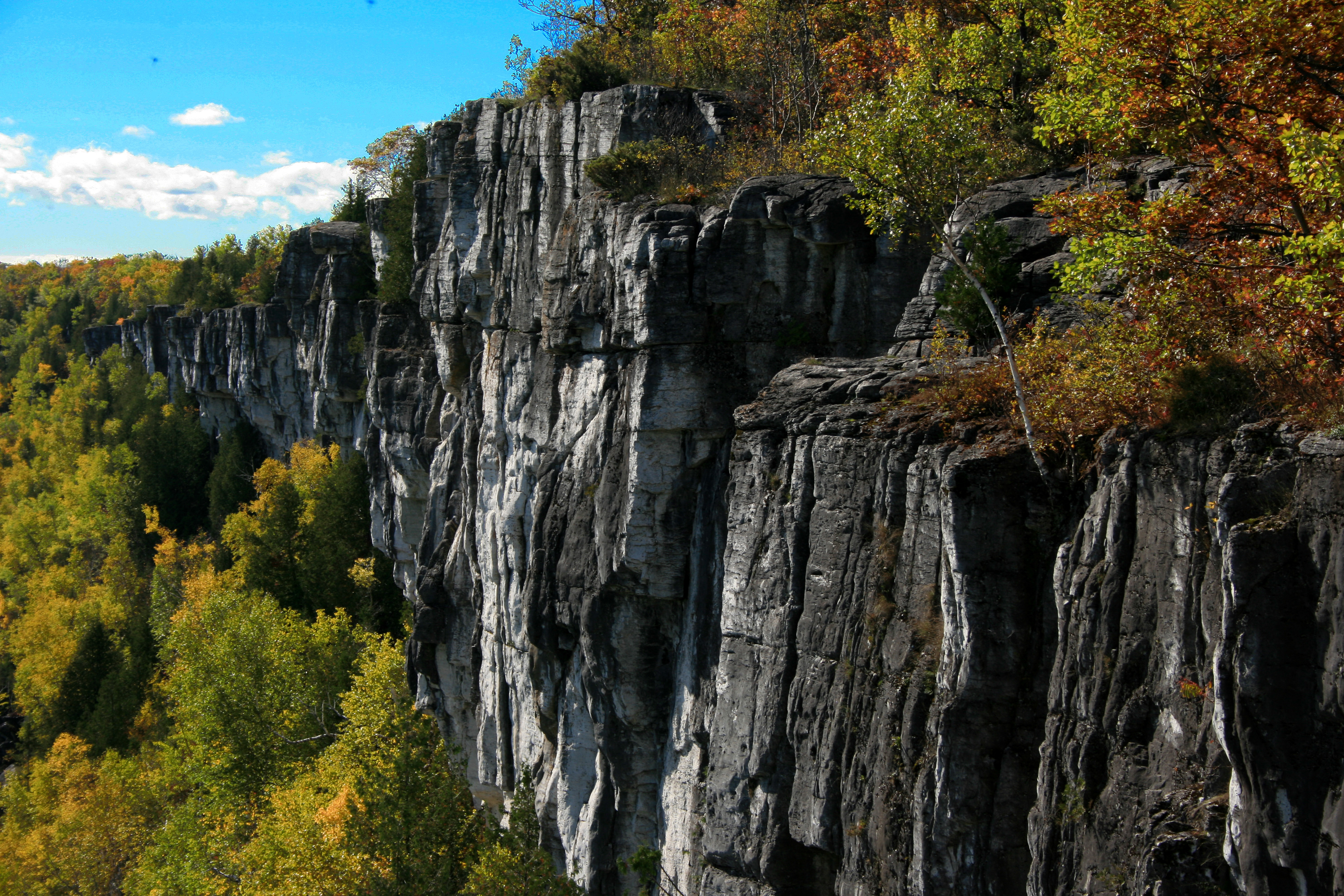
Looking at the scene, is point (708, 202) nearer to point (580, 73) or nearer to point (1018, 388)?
point (580, 73)

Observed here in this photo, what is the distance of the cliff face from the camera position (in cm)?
762

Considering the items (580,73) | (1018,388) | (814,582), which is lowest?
(814,582)

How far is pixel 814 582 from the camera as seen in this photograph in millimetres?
13289

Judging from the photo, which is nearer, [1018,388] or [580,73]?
[1018,388]

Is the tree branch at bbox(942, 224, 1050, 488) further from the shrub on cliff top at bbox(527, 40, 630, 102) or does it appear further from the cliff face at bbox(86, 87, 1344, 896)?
the shrub on cliff top at bbox(527, 40, 630, 102)

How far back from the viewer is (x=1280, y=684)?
7.06 m

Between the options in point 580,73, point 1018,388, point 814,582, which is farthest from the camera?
point 580,73

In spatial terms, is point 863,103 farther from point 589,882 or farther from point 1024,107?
point 589,882

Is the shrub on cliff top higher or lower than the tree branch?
higher

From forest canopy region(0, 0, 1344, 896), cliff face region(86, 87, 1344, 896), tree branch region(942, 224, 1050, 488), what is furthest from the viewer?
tree branch region(942, 224, 1050, 488)

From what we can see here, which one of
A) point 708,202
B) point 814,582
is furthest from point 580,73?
point 814,582

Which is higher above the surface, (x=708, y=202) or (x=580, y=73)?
(x=580, y=73)

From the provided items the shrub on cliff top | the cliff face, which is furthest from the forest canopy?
the cliff face

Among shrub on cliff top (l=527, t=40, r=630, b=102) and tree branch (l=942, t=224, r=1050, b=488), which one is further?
shrub on cliff top (l=527, t=40, r=630, b=102)
